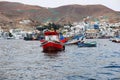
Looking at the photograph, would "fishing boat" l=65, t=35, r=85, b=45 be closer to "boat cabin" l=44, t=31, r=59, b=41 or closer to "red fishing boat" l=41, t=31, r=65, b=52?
"red fishing boat" l=41, t=31, r=65, b=52

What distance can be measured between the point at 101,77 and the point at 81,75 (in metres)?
2.05

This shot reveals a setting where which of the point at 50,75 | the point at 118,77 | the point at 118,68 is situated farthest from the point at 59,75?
the point at 118,68

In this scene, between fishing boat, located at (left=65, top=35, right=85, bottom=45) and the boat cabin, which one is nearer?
the boat cabin

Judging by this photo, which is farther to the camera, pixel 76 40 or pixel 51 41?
pixel 76 40

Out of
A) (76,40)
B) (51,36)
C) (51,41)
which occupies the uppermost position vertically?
(51,36)

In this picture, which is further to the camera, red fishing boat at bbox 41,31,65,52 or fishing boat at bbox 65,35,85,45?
fishing boat at bbox 65,35,85,45

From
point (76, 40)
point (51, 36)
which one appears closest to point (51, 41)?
point (51, 36)

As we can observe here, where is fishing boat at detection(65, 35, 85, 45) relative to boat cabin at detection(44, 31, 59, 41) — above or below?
below

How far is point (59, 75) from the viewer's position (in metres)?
29.5

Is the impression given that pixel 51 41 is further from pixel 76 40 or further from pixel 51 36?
pixel 76 40

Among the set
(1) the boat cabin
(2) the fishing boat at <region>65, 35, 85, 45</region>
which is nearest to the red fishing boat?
(1) the boat cabin

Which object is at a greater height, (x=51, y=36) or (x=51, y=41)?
(x=51, y=36)

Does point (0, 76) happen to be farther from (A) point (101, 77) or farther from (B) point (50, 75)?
(A) point (101, 77)

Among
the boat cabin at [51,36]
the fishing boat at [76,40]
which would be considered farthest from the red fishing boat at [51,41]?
the fishing boat at [76,40]
